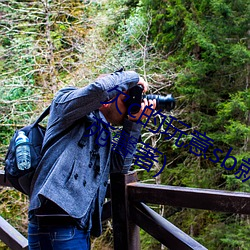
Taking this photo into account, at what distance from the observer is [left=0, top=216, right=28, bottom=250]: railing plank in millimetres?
1764

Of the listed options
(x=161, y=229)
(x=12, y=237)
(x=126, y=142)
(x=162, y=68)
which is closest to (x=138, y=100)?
(x=126, y=142)

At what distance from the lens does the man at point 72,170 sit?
106 cm

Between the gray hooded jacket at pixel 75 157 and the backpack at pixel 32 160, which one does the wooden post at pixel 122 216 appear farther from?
the backpack at pixel 32 160

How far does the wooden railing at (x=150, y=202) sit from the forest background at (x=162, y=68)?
7.05ft

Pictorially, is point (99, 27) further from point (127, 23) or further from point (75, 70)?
point (75, 70)

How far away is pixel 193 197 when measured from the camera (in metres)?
1.24

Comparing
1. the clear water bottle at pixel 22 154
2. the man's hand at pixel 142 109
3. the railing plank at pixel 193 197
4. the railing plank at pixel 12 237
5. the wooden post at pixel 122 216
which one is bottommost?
the railing plank at pixel 12 237

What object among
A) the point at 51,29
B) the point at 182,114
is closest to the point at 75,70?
the point at 51,29

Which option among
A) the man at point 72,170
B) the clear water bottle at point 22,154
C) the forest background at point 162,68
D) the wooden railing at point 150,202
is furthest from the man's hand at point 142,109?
the forest background at point 162,68

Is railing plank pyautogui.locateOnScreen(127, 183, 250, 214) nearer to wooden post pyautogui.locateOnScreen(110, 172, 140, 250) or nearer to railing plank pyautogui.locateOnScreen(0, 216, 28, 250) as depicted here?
wooden post pyautogui.locateOnScreen(110, 172, 140, 250)

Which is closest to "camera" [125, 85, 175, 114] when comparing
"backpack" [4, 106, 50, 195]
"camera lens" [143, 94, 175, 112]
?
"camera lens" [143, 94, 175, 112]

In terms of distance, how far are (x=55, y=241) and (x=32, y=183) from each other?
18cm

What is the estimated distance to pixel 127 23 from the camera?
190 inches

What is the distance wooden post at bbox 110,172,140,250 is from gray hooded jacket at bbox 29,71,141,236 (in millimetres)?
284
